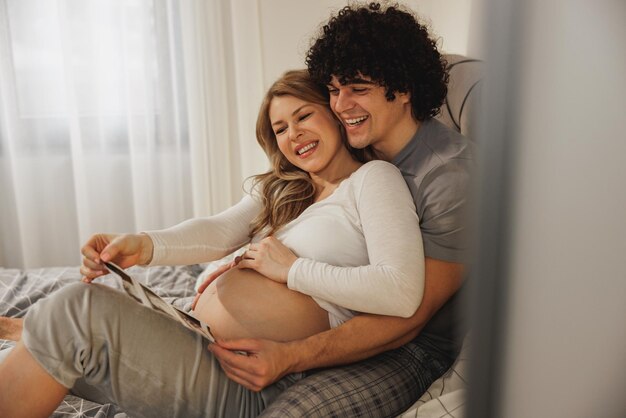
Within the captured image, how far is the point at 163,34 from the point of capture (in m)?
2.57

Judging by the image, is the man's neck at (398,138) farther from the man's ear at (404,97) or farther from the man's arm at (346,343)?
the man's arm at (346,343)

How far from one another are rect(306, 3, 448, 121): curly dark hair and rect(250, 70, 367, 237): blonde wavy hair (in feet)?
0.27

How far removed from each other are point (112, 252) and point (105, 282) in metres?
0.65

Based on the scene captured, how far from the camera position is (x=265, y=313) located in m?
1.05

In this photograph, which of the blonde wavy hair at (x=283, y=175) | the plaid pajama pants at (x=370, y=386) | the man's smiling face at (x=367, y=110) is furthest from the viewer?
the blonde wavy hair at (x=283, y=175)

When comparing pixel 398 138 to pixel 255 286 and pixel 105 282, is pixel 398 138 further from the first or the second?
pixel 105 282

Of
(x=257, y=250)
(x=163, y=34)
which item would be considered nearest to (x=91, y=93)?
(x=163, y=34)

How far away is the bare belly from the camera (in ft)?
3.42

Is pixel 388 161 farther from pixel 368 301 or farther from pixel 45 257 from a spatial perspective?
pixel 45 257

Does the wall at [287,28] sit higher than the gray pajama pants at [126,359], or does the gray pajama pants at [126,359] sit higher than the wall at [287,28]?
the wall at [287,28]

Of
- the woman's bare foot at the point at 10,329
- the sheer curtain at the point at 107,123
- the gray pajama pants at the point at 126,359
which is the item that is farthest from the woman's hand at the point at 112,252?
the sheer curtain at the point at 107,123

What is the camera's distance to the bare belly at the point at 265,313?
1.04 meters

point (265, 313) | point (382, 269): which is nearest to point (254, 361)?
point (265, 313)

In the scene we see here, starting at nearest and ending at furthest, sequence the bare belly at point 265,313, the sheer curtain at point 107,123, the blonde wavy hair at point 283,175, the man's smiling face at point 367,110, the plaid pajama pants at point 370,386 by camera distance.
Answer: the plaid pajama pants at point 370,386, the bare belly at point 265,313, the man's smiling face at point 367,110, the blonde wavy hair at point 283,175, the sheer curtain at point 107,123
